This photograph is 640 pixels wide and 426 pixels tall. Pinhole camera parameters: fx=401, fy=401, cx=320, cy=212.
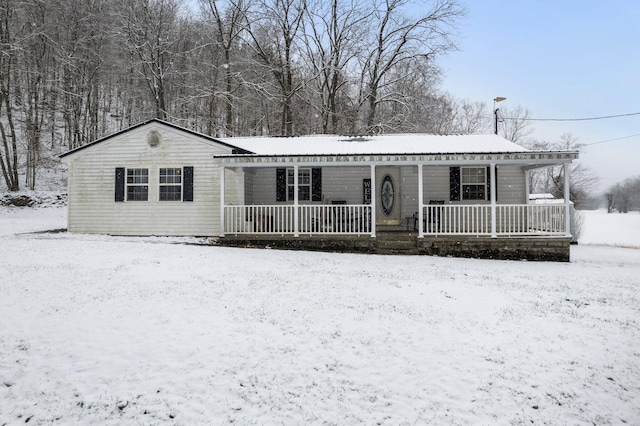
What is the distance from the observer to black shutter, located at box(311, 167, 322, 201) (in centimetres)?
1502

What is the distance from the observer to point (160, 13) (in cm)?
2583

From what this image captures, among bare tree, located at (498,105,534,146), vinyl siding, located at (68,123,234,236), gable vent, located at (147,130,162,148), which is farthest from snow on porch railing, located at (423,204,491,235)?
bare tree, located at (498,105,534,146)

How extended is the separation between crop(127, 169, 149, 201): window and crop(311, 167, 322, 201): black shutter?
5.87m

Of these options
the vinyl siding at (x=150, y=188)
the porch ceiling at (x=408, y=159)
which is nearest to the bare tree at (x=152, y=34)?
the vinyl siding at (x=150, y=188)

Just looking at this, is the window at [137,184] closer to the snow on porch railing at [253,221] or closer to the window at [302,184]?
the snow on porch railing at [253,221]

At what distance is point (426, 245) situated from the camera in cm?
1273

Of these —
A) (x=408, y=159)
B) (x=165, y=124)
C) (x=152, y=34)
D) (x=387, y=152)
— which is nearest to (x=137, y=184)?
(x=165, y=124)

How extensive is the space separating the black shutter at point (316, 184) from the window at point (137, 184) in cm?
587

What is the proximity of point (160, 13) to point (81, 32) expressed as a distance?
23.3 ft

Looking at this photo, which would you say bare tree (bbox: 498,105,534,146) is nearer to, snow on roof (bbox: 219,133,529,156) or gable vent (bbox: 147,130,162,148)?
snow on roof (bbox: 219,133,529,156)

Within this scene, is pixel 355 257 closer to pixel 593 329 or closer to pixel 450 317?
pixel 450 317

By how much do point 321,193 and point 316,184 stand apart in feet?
1.27

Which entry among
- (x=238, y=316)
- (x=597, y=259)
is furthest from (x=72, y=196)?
(x=597, y=259)

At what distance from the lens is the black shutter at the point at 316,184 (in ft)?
49.3
